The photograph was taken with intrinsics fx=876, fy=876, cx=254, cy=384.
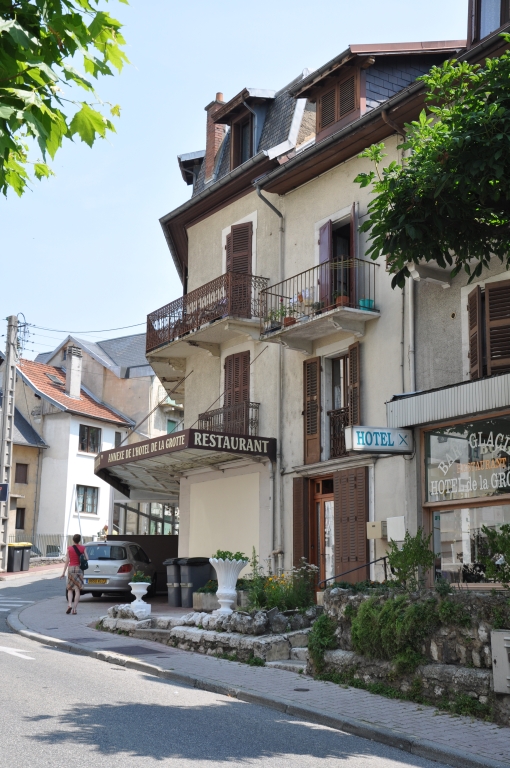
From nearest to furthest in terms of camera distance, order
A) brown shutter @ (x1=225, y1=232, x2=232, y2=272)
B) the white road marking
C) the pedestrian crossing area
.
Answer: the white road marking
the pedestrian crossing area
brown shutter @ (x1=225, y1=232, x2=232, y2=272)

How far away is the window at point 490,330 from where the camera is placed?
14.1m

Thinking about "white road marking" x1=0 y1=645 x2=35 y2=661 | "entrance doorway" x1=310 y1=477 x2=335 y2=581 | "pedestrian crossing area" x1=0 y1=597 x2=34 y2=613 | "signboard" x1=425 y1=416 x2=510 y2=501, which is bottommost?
"white road marking" x1=0 y1=645 x2=35 y2=661

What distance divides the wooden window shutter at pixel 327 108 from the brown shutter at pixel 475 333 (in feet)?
21.9

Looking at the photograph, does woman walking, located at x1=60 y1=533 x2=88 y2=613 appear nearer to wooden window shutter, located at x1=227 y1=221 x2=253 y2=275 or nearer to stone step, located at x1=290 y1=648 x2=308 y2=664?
stone step, located at x1=290 y1=648 x2=308 y2=664

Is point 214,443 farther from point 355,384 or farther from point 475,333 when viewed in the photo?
point 475,333

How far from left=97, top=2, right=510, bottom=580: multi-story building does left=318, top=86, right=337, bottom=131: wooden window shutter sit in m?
0.06

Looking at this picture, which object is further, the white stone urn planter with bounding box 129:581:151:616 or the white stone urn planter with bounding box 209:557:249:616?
the white stone urn planter with bounding box 129:581:151:616

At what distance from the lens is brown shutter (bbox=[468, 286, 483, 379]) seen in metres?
14.4

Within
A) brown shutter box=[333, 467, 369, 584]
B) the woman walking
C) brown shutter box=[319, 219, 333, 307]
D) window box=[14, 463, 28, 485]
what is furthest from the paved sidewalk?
window box=[14, 463, 28, 485]

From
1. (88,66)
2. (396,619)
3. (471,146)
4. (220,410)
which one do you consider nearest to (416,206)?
(471,146)

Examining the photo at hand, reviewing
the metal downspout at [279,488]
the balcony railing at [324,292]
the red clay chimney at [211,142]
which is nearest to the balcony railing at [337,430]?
the metal downspout at [279,488]

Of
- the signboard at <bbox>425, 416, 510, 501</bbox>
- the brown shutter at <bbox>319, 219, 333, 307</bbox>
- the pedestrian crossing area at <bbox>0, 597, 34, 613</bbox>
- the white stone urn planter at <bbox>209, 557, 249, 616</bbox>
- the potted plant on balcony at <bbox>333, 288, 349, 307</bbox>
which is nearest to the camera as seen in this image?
the signboard at <bbox>425, 416, 510, 501</bbox>

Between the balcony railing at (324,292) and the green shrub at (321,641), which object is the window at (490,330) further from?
the green shrub at (321,641)

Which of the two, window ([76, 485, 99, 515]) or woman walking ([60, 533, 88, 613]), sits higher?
window ([76, 485, 99, 515])
